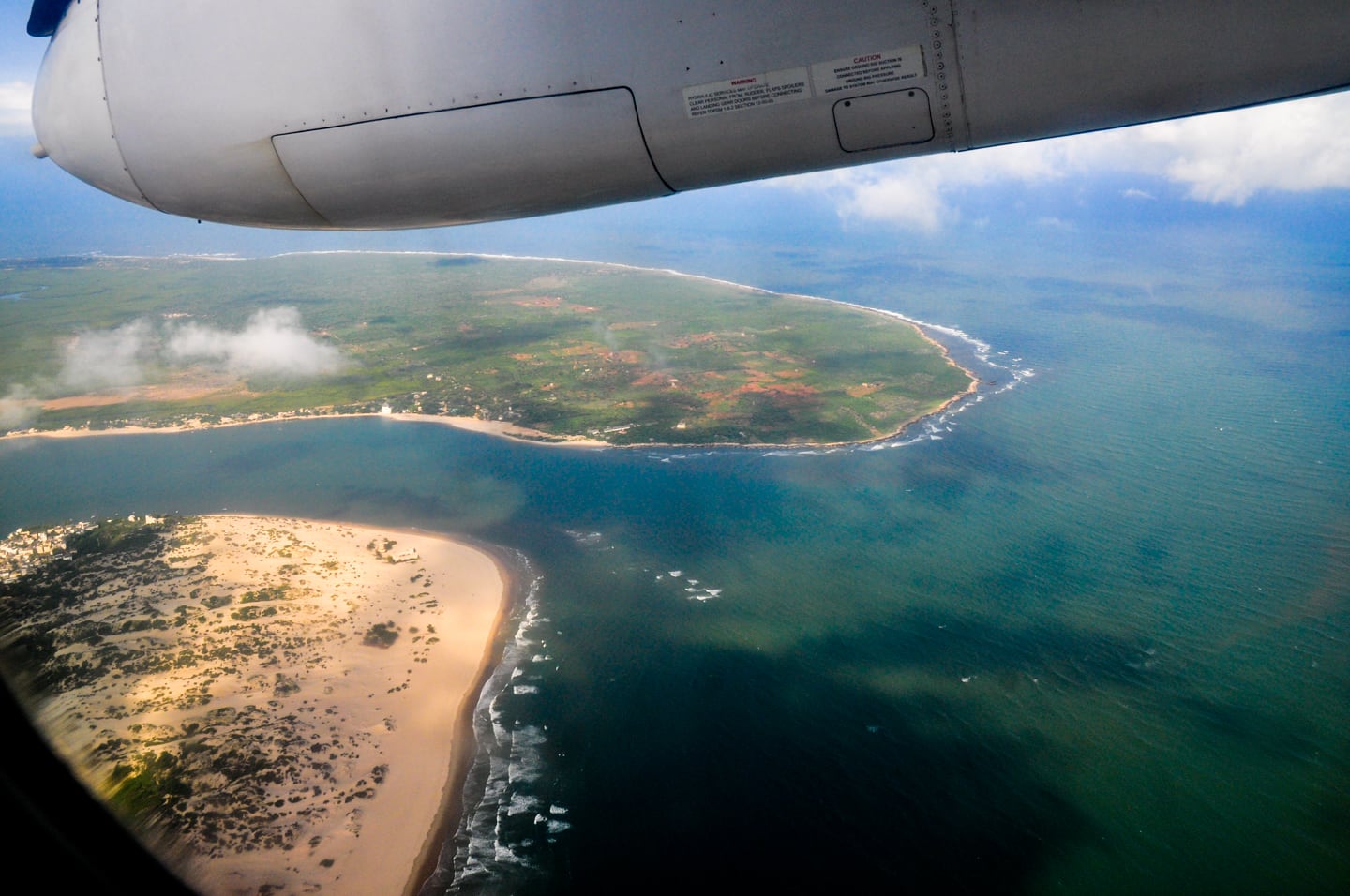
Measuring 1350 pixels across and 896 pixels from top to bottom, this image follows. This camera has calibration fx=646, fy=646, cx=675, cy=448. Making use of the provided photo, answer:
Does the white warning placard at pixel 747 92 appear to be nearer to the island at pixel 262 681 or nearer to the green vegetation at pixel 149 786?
the island at pixel 262 681

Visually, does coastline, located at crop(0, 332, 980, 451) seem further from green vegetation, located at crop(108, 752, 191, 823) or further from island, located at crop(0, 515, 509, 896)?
green vegetation, located at crop(108, 752, 191, 823)

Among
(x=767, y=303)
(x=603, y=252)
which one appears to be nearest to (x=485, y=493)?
(x=767, y=303)

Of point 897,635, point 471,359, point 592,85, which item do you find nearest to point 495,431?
point 471,359

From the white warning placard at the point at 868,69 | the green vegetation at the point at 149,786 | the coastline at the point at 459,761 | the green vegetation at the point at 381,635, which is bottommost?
the coastline at the point at 459,761

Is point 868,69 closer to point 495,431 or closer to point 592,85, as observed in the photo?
point 592,85

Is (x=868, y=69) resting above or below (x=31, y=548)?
above

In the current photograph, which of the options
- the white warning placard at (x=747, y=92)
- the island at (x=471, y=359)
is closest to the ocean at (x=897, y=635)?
the island at (x=471, y=359)

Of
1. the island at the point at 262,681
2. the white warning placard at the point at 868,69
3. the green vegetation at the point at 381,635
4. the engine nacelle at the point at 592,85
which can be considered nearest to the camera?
the engine nacelle at the point at 592,85
